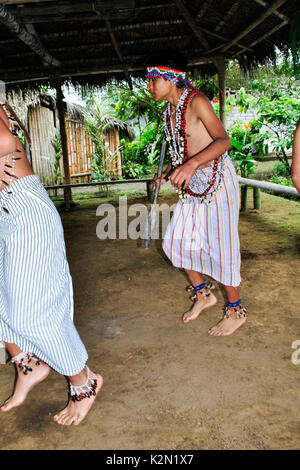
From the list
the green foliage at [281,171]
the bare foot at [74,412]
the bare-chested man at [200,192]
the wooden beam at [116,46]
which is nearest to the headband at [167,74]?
the bare-chested man at [200,192]

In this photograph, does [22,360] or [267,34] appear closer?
[22,360]

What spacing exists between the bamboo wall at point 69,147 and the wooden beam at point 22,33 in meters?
4.16

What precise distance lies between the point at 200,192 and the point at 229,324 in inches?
33.1

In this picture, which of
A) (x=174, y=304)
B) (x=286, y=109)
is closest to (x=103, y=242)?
(x=174, y=304)

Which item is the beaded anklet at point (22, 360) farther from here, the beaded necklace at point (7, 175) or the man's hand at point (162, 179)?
the man's hand at point (162, 179)

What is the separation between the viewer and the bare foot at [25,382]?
5.95 feet

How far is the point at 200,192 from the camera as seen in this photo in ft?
7.55

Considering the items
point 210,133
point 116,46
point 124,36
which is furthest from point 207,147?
point 116,46

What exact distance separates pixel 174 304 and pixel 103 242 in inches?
82.6

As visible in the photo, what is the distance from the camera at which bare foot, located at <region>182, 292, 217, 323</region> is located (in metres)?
2.56

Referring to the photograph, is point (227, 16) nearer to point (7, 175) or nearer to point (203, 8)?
point (203, 8)

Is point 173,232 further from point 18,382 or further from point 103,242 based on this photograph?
point 103,242

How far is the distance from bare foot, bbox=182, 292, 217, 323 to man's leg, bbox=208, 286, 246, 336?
0.70 feet

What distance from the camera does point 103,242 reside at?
187 inches
